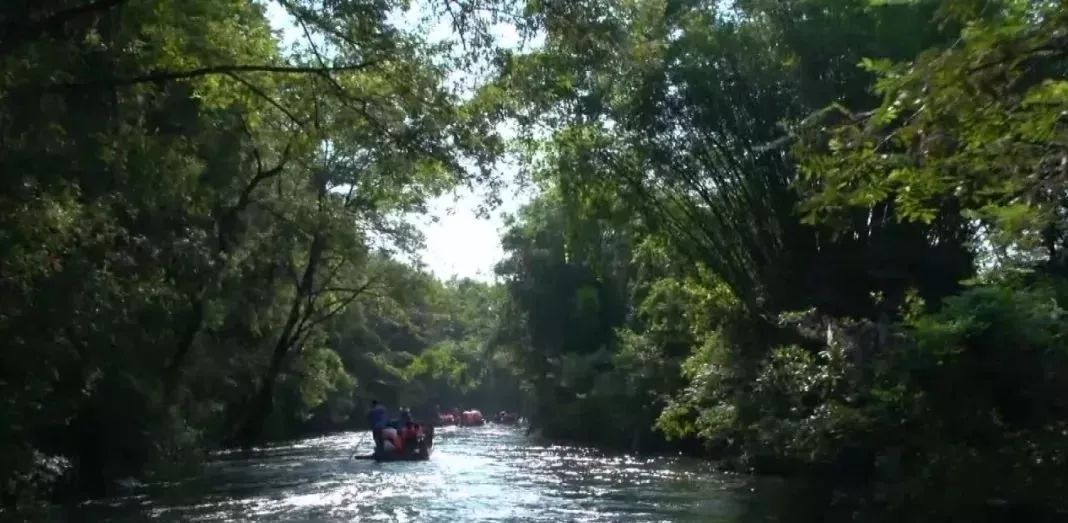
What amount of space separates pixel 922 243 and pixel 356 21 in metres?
13.6

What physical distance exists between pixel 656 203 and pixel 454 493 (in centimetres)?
830

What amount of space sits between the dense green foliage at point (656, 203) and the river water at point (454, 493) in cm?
131

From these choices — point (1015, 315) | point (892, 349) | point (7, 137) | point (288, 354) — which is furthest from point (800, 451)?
point (288, 354)

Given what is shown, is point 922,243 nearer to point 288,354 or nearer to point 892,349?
point 892,349

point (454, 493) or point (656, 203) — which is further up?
point (656, 203)

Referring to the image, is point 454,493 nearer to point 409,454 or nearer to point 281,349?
point 409,454

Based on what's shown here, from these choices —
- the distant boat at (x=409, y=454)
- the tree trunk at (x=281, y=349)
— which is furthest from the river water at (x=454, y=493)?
the tree trunk at (x=281, y=349)

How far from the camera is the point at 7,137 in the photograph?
15.0 metres

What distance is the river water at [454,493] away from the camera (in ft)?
61.7

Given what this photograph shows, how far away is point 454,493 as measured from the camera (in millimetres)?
22266

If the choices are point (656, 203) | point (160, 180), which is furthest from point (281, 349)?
point (160, 180)

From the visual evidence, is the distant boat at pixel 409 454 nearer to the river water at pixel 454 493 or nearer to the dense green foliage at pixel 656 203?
the river water at pixel 454 493

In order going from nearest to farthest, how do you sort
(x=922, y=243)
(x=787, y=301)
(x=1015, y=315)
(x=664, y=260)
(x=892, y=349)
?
(x=1015, y=315) → (x=892, y=349) → (x=922, y=243) → (x=787, y=301) → (x=664, y=260)

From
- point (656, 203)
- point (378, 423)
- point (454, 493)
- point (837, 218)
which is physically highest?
point (656, 203)
